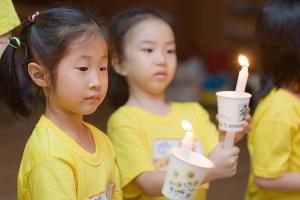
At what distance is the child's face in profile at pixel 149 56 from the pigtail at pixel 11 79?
1.49 feet

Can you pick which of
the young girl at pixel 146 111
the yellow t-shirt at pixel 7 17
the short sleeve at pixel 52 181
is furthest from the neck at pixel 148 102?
the short sleeve at pixel 52 181

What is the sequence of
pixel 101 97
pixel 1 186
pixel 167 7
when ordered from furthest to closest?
1. pixel 167 7
2. pixel 1 186
3. pixel 101 97

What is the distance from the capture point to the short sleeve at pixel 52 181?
1.29 metres

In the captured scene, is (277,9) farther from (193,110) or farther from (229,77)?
(229,77)

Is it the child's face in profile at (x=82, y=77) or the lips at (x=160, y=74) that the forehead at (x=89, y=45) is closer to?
→ the child's face in profile at (x=82, y=77)

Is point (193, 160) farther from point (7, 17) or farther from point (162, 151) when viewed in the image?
point (7, 17)

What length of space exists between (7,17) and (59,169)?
1.82ft

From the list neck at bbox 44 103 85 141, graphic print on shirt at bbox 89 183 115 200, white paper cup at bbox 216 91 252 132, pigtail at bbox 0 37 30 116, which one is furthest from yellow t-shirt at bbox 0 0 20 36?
white paper cup at bbox 216 91 252 132

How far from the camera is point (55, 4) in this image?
1528mm

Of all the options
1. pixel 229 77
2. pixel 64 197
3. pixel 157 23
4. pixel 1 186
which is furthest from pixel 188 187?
pixel 229 77

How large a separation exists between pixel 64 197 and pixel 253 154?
0.79 m

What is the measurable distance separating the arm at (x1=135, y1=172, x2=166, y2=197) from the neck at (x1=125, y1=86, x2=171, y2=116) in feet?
0.88

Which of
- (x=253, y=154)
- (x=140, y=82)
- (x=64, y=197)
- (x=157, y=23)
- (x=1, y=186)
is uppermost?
(x=157, y=23)

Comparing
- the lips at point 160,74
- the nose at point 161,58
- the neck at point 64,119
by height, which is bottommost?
the neck at point 64,119
